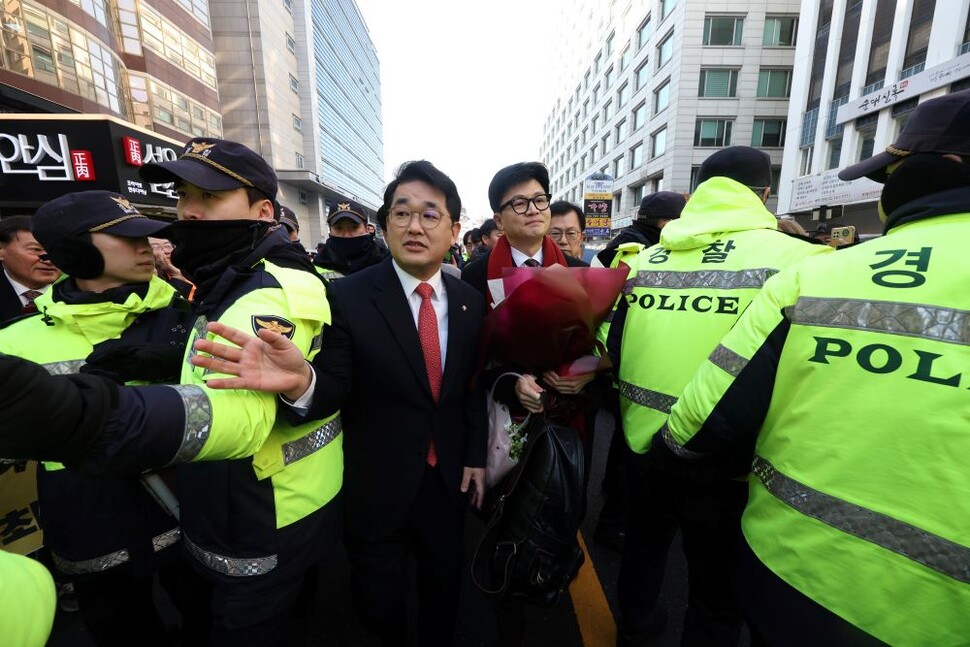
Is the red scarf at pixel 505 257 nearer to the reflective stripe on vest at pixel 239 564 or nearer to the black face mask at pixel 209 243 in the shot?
the black face mask at pixel 209 243

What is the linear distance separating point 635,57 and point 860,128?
16.5 meters

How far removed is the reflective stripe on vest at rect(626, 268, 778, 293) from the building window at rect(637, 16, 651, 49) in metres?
33.0

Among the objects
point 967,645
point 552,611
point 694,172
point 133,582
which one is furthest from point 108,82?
point 694,172

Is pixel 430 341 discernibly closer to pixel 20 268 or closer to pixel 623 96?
pixel 20 268

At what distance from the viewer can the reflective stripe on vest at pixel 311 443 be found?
4.37 feet

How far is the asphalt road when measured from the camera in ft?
6.81

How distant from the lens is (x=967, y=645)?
35.5 inches

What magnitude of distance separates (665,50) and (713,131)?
6288mm

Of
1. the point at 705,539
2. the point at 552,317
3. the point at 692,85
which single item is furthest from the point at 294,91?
the point at 705,539

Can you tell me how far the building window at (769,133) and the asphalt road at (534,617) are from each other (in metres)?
28.2

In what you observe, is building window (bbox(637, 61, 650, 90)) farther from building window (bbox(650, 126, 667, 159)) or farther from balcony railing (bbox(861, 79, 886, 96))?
balcony railing (bbox(861, 79, 886, 96))

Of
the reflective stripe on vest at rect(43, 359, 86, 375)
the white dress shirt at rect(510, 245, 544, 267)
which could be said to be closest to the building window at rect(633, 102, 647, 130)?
the white dress shirt at rect(510, 245, 544, 267)

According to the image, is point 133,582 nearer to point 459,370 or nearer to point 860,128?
point 459,370

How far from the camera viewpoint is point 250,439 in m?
0.99
